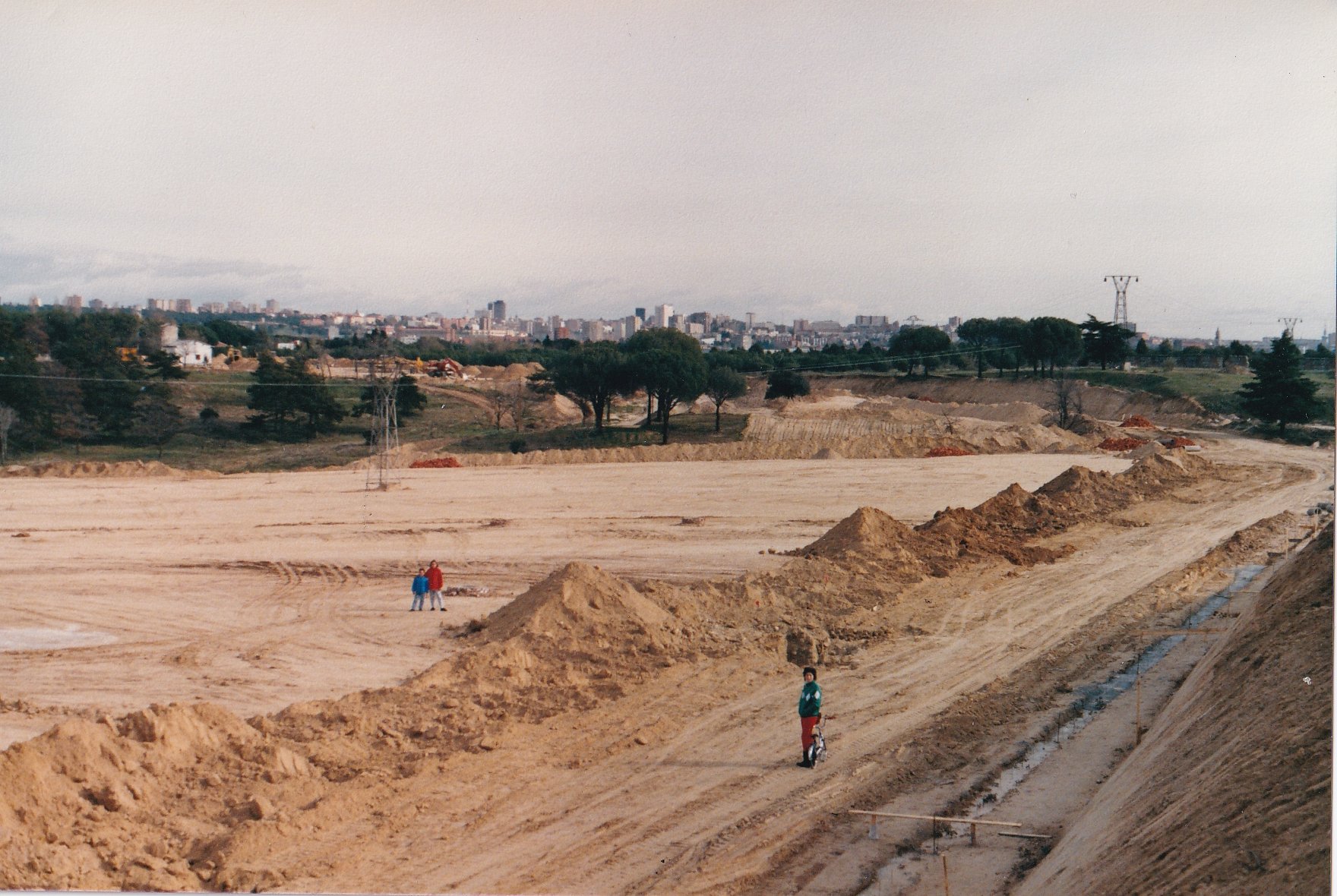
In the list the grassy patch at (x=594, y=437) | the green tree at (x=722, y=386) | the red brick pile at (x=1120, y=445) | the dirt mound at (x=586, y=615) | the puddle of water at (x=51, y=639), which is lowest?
the puddle of water at (x=51, y=639)

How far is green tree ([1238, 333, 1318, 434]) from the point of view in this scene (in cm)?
4172

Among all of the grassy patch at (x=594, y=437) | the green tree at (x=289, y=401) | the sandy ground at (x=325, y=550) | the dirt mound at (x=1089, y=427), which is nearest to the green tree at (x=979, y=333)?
the dirt mound at (x=1089, y=427)

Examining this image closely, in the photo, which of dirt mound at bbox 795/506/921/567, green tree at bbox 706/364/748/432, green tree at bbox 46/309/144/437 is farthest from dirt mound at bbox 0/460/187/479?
green tree at bbox 706/364/748/432

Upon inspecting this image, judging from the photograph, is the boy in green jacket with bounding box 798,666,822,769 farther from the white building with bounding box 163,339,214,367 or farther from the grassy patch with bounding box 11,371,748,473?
the white building with bounding box 163,339,214,367

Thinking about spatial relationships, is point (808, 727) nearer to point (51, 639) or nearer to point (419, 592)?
point (419, 592)

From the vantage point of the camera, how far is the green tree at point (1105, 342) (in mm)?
64750

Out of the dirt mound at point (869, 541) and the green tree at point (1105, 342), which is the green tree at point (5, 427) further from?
the green tree at point (1105, 342)

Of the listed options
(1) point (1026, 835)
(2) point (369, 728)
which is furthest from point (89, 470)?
(1) point (1026, 835)

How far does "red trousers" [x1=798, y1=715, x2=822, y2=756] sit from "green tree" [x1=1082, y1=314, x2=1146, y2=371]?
2356 inches

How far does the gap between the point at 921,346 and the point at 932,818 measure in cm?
7457

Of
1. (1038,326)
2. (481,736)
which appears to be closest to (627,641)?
(481,736)

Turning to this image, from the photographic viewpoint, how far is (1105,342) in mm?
65500

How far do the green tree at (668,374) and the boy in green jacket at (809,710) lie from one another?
35299 millimetres

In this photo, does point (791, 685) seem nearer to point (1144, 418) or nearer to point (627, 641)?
point (627, 641)
